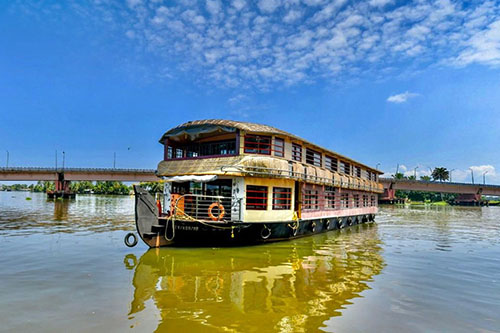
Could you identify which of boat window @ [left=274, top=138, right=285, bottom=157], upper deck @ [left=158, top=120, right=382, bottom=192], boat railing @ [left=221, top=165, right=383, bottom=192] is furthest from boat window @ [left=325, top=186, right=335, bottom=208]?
boat window @ [left=274, top=138, right=285, bottom=157]

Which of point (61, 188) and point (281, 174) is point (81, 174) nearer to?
point (61, 188)

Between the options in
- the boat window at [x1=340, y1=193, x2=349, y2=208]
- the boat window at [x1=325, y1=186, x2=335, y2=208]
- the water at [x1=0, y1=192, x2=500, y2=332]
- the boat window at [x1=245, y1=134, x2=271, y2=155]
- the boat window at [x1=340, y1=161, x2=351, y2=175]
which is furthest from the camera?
the boat window at [x1=340, y1=161, x2=351, y2=175]

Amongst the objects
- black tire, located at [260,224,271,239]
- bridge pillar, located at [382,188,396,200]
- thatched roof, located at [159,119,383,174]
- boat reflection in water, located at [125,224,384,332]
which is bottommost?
boat reflection in water, located at [125,224,384,332]

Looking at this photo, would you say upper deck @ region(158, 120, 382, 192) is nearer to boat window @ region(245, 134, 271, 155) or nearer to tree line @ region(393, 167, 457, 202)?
boat window @ region(245, 134, 271, 155)

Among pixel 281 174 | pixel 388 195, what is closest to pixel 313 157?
pixel 281 174

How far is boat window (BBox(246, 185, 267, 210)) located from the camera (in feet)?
48.6

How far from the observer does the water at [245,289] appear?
21.5 ft

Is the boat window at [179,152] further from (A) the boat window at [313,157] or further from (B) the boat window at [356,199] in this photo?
(B) the boat window at [356,199]

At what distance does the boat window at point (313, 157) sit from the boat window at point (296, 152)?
3.95 feet

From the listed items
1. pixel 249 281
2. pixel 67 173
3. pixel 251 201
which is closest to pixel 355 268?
pixel 249 281

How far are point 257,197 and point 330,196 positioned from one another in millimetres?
8855

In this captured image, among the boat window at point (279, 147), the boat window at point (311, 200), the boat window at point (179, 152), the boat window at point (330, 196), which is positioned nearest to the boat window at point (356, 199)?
the boat window at point (330, 196)

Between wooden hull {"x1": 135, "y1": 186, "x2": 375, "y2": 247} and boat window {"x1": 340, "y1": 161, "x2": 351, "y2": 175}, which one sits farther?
boat window {"x1": 340, "y1": 161, "x2": 351, "y2": 175}

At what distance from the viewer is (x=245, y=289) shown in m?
8.68
